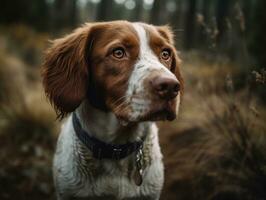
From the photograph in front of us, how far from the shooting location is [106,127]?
3.44 m

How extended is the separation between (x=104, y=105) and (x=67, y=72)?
352mm

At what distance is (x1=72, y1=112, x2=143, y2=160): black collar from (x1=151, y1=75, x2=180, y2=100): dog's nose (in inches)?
26.4

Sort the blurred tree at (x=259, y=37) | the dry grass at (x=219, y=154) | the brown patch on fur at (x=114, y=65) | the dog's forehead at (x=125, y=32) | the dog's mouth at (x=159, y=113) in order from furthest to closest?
the blurred tree at (x=259, y=37), the dry grass at (x=219, y=154), the dog's forehead at (x=125, y=32), the brown patch on fur at (x=114, y=65), the dog's mouth at (x=159, y=113)

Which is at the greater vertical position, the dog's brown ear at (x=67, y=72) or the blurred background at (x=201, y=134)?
the dog's brown ear at (x=67, y=72)

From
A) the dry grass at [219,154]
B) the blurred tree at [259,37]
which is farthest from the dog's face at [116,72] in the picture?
the blurred tree at [259,37]

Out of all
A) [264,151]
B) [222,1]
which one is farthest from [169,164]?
[222,1]

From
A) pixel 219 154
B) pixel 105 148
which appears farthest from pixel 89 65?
pixel 219 154

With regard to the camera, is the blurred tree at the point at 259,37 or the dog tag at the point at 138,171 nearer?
the dog tag at the point at 138,171

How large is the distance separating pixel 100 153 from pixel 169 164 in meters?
1.88

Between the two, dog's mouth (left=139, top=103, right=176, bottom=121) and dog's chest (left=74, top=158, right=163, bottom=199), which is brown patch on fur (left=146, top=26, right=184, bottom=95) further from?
dog's chest (left=74, top=158, right=163, bottom=199)

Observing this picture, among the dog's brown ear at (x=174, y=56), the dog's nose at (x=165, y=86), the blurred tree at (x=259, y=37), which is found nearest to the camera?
the dog's nose at (x=165, y=86)

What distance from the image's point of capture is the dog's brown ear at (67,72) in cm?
337

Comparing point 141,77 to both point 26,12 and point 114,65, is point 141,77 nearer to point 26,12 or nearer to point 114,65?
point 114,65

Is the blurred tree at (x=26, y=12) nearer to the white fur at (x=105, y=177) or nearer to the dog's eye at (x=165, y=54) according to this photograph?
the white fur at (x=105, y=177)
